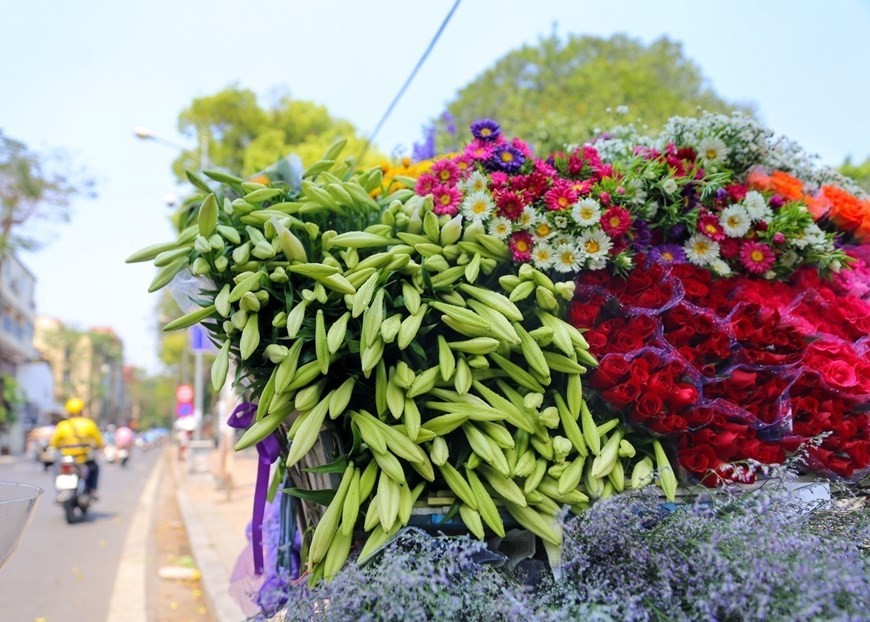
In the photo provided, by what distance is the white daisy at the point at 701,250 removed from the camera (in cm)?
207

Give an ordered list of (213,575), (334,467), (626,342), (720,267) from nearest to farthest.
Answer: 1. (334,467)
2. (626,342)
3. (720,267)
4. (213,575)

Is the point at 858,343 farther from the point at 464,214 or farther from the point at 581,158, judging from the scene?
Answer: the point at 464,214

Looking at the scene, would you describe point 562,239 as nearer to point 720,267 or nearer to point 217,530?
point 720,267

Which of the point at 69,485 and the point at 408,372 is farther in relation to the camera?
the point at 69,485

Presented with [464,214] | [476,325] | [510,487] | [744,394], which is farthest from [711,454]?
[464,214]

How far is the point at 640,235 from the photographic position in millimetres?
2080

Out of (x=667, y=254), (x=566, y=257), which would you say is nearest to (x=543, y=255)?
(x=566, y=257)

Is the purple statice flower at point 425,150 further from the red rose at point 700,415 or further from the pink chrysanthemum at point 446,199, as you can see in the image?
the red rose at point 700,415

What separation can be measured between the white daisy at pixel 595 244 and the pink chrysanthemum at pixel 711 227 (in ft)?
1.04

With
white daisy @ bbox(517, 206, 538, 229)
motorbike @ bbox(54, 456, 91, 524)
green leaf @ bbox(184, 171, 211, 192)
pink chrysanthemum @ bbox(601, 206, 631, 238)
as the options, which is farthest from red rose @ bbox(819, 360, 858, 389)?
motorbike @ bbox(54, 456, 91, 524)

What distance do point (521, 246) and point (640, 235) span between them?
0.35 meters

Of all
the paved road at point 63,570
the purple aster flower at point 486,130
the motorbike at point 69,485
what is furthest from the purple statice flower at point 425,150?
the motorbike at point 69,485

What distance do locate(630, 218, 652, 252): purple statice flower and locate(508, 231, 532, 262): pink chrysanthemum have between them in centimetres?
30

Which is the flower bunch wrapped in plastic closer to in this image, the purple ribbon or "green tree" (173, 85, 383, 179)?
the purple ribbon
